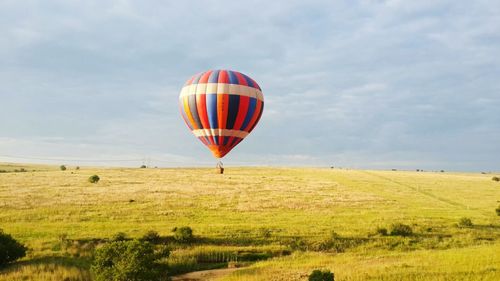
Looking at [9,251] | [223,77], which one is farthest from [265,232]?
[223,77]

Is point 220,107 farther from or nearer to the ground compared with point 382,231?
farther from the ground

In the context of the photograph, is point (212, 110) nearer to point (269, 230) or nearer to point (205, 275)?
point (269, 230)

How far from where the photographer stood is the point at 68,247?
27.2 meters

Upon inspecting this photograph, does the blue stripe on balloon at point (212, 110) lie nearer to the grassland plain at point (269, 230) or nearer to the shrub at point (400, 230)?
the grassland plain at point (269, 230)

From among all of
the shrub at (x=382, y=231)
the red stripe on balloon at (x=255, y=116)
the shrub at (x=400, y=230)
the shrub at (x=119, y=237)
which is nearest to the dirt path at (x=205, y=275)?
the shrub at (x=119, y=237)

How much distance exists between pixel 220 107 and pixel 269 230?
29.2m

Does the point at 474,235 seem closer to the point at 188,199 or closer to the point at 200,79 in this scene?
the point at 188,199

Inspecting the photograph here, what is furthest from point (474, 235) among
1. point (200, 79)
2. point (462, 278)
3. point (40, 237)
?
point (200, 79)

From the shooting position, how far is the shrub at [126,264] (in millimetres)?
18797

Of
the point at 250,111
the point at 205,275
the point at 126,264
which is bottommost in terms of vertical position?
the point at 205,275

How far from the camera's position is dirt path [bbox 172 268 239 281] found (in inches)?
Result: 845

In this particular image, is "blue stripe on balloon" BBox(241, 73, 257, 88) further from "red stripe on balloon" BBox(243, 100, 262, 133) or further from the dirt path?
the dirt path

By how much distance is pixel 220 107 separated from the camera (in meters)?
59.9

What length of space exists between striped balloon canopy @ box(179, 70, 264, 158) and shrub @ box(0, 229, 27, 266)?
126 feet
